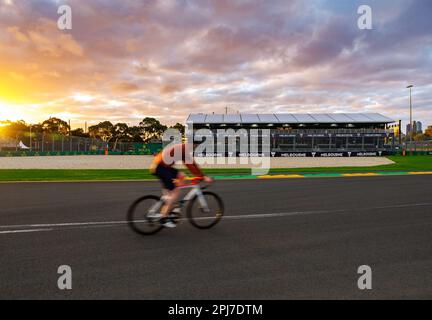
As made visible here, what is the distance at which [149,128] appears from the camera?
108 m

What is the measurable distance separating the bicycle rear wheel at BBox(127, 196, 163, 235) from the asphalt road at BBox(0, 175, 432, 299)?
0.23 m

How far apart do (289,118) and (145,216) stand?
53.7 m

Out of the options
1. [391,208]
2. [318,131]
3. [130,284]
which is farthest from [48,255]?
[318,131]

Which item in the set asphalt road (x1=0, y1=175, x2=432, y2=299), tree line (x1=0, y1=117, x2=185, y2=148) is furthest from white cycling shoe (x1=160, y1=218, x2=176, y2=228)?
tree line (x1=0, y1=117, x2=185, y2=148)

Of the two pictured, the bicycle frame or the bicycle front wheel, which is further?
the bicycle front wheel

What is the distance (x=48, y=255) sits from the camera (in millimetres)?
4531

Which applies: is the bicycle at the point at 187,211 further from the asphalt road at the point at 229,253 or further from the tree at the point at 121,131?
the tree at the point at 121,131

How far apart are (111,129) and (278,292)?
359 ft

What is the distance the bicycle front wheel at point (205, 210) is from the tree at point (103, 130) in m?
106

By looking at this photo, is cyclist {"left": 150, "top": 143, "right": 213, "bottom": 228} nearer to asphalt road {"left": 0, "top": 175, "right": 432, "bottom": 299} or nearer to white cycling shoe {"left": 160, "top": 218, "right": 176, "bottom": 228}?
white cycling shoe {"left": 160, "top": 218, "right": 176, "bottom": 228}

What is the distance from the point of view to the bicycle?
5.59m

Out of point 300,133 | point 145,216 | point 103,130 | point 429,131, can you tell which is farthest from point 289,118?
point 429,131

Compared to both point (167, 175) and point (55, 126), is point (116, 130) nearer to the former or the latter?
point (55, 126)
